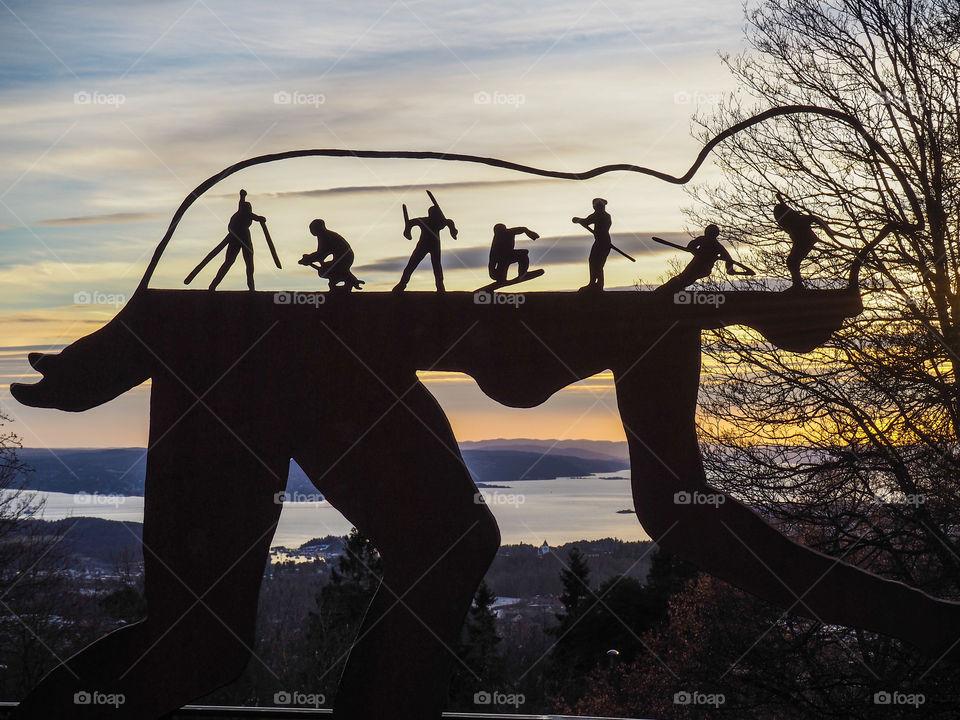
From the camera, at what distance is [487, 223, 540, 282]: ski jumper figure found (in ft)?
14.6

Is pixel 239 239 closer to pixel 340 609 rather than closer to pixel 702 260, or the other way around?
pixel 702 260

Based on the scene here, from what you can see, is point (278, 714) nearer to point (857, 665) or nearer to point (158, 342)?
point (158, 342)

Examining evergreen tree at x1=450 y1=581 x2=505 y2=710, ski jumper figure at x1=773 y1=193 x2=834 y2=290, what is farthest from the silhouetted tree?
evergreen tree at x1=450 y1=581 x2=505 y2=710

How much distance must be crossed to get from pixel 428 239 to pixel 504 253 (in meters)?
0.40

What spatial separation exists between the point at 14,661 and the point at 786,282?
13.7 m

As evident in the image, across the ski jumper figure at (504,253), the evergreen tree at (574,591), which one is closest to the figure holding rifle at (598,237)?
the ski jumper figure at (504,253)

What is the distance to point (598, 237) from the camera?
4488mm

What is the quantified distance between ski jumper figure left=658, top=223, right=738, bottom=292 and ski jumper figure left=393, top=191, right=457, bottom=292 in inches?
44.2

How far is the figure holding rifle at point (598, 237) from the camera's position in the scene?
444cm

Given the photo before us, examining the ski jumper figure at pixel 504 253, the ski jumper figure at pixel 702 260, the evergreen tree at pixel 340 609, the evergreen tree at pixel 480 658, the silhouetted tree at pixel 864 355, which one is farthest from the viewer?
the evergreen tree at pixel 480 658

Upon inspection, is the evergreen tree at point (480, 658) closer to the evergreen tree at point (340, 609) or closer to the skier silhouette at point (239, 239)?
the evergreen tree at point (340, 609)

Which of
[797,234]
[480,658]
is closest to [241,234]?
[797,234]

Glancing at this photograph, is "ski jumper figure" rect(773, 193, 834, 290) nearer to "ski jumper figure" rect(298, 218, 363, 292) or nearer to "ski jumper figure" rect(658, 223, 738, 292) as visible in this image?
"ski jumper figure" rect(658, 223, 738, 292)

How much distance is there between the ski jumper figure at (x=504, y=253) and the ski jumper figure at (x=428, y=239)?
0.24 meters
